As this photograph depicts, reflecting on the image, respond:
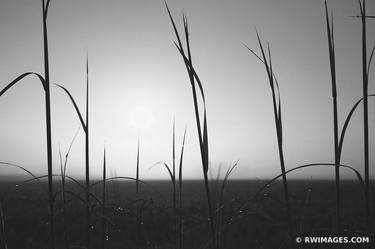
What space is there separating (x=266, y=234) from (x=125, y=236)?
693cm

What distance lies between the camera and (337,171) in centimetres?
101

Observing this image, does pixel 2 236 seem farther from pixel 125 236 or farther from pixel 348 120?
pixel 125 236

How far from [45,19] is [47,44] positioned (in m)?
0.08

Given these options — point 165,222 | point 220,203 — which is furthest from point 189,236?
point 220,203

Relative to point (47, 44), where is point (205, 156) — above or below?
below

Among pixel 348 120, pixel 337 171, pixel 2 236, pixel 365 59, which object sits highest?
pixel 365 59

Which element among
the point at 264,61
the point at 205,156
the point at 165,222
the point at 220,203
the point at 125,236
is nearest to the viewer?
the point at 205,156

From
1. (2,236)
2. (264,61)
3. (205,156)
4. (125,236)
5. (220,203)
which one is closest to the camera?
(205,156)

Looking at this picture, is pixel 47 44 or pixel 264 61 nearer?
pixel 47 44

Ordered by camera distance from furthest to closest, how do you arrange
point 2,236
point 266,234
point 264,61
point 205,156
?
point 266,234, point 264,61, point 2,236, point 205,156

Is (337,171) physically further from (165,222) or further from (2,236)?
(165,222)

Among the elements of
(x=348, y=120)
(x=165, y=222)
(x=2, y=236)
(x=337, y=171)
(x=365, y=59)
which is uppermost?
(x=365, y=59)

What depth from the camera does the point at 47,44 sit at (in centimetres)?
88

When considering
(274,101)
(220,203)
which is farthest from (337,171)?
(220,203)
